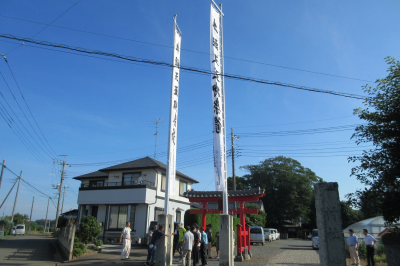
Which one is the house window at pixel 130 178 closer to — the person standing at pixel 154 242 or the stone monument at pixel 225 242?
the person standing at pixel 154 242

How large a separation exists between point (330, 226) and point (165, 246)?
7.26 m

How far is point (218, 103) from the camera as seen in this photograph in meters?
12.0

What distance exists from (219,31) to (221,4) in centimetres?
135

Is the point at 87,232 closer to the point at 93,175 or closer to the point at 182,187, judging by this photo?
the point at 182,187

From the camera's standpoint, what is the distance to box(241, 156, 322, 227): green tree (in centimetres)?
4881

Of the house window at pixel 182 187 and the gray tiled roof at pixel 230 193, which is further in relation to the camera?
the house window at pixel 182 187

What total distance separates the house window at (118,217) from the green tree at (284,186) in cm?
3289

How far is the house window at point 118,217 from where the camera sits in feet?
81.7

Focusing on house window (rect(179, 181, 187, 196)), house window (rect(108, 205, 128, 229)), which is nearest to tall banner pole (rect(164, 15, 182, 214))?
house window (rect(108, 205, 128, 229))

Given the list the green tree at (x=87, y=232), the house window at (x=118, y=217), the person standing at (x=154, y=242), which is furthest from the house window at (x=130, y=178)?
the person standing at (x=154, y=242)

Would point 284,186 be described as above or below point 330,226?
above

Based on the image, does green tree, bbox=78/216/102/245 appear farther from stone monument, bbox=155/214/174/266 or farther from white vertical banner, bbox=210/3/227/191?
white vertical banner, bbox=210/3/227/191

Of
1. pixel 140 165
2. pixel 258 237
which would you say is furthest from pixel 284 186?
pixel 140 165

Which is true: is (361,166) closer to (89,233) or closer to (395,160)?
(395,160)
